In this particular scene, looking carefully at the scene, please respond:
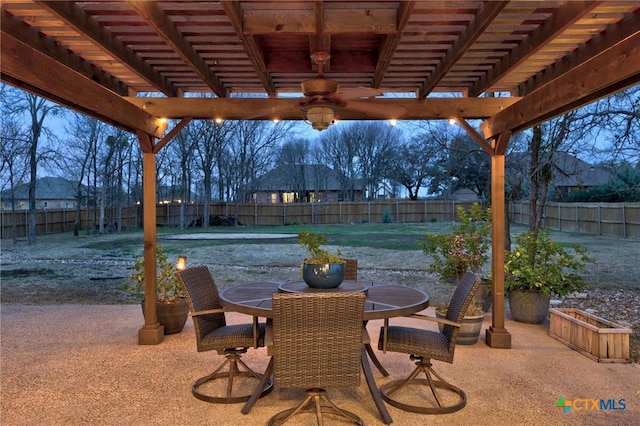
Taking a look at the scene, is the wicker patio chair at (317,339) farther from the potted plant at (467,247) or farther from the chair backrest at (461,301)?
the potted plant at (467,247)

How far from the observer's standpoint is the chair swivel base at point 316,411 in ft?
8.76

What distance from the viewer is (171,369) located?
12.3 ft

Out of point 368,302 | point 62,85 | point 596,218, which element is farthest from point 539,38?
point 596,218

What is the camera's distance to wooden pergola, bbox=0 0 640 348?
2.64 m

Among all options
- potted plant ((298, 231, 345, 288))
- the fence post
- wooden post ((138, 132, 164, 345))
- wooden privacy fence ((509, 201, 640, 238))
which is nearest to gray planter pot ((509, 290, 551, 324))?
potted plant ((298, 231, 345, 288))

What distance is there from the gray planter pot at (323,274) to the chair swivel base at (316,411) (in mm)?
708

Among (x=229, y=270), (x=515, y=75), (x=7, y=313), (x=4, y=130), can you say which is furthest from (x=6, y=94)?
(x=515, y=75)

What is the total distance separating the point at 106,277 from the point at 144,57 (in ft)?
20.9

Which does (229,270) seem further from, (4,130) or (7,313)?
(4,130)

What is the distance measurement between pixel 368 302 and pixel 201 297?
4.00 feet

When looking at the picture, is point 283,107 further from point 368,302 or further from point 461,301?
point 461,301

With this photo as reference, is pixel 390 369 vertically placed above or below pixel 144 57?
below

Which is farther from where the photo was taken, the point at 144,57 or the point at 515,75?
the point at 515,75

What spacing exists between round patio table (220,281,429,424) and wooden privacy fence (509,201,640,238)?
14.5 m
